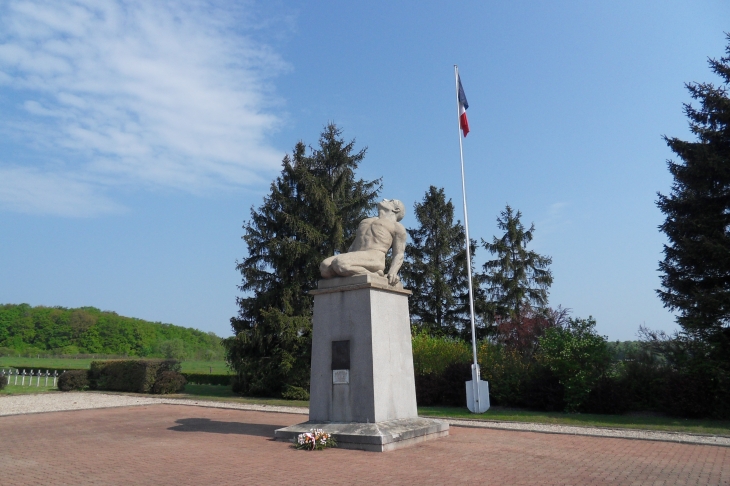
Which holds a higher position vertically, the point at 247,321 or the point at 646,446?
the point at 247,321

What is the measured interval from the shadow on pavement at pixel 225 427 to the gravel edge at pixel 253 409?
11.9ft

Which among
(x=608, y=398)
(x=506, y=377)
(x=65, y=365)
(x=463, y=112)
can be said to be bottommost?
(x=608, y=398)

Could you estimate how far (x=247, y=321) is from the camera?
85.9ft

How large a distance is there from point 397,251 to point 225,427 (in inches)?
231

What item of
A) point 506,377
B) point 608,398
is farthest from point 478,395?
point 608,398

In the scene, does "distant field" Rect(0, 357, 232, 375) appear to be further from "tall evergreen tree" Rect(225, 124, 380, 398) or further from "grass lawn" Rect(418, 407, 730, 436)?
"grass lawn" Rect(418, 407, 730, 436)

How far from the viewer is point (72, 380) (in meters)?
26.6

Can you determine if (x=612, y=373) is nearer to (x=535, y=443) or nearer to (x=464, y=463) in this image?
(x=535, y=443)

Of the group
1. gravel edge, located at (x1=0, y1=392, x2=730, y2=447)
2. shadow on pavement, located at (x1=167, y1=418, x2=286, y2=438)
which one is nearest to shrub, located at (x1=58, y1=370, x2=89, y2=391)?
gravel edge, located at (x1=0, y1=392, x2=730, y2=447)

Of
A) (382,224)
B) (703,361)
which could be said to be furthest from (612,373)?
(382,224)

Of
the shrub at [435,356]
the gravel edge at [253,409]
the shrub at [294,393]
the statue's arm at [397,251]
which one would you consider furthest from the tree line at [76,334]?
the statue's arm at [397,251]

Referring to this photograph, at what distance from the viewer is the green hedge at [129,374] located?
2512 centimetres

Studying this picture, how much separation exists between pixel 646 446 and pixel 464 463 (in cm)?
438

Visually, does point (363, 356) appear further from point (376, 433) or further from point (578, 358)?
point (578, 358)
